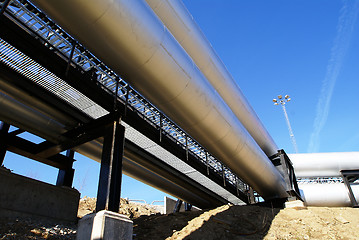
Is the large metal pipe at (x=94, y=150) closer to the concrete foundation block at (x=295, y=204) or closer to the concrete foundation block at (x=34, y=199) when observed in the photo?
the concrete foundation block at (x=34, y=199)

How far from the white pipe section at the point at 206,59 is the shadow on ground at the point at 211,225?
12.6 ft

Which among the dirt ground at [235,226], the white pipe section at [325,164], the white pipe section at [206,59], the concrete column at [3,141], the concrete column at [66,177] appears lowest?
the dirt ground at [235,226]

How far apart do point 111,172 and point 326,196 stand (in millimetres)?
14626

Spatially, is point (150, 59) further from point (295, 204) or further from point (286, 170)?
point (286, 170)

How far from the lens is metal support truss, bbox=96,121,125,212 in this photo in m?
5.42

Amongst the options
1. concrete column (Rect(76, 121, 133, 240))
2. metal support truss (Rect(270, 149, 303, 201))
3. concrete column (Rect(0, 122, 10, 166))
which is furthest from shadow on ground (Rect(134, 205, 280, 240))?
concrete column (Rect(0, 122, 10, 166))

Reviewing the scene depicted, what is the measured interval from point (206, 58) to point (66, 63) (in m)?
5.54

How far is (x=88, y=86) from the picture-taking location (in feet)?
20.3

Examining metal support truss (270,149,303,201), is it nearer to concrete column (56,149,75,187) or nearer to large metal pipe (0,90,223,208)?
large metal pipe (0,90,223,208)

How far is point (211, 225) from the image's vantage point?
898cm

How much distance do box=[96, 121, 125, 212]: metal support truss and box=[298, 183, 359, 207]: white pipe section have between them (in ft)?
44.4

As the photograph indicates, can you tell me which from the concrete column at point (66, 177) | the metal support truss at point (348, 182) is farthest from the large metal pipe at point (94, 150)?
the metal support truss at point (348, 182)

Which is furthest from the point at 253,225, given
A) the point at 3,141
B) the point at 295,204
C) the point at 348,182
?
the point at 348,182

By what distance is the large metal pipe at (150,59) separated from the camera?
4594 millimetres
